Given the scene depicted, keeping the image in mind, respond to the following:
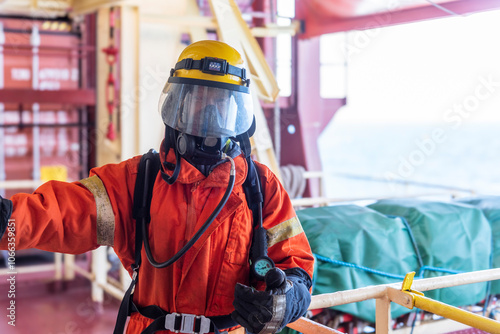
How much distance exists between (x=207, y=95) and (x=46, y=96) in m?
4.83

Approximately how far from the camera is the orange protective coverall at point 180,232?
5.15ft

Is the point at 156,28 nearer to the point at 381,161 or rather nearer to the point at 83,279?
the point at 83,279

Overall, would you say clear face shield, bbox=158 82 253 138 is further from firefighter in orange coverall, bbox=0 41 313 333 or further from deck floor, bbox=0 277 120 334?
deck floor, bbox=0 277 120 334

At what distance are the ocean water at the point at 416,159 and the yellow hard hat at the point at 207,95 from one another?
1070 inches

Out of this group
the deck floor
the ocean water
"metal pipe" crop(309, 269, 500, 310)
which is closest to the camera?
"metal pipe" crop(309, 269, 500, 310)

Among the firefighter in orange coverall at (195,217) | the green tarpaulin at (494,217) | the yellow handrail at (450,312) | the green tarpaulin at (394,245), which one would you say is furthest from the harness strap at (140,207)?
the green tarpaulin at (494,217)

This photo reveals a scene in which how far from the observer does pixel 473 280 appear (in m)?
2.13

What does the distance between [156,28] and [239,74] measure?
3.08 meters

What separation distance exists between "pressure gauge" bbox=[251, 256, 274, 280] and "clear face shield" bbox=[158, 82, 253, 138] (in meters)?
0.40

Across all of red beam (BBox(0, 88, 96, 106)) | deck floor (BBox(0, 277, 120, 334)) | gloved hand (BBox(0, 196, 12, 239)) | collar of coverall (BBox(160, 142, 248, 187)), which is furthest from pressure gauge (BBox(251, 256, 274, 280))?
red beam (BBox(0, 88, 96, 106))

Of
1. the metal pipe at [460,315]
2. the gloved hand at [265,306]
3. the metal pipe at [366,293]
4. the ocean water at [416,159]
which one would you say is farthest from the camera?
the ocean water at [416,159]

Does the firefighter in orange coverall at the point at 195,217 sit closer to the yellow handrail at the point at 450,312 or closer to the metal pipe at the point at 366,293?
the metal pipe at the point at 366,293

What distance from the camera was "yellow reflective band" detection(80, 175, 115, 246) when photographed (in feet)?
5.14

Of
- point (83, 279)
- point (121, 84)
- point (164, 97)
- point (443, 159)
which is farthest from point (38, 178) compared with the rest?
point (443, 159)
